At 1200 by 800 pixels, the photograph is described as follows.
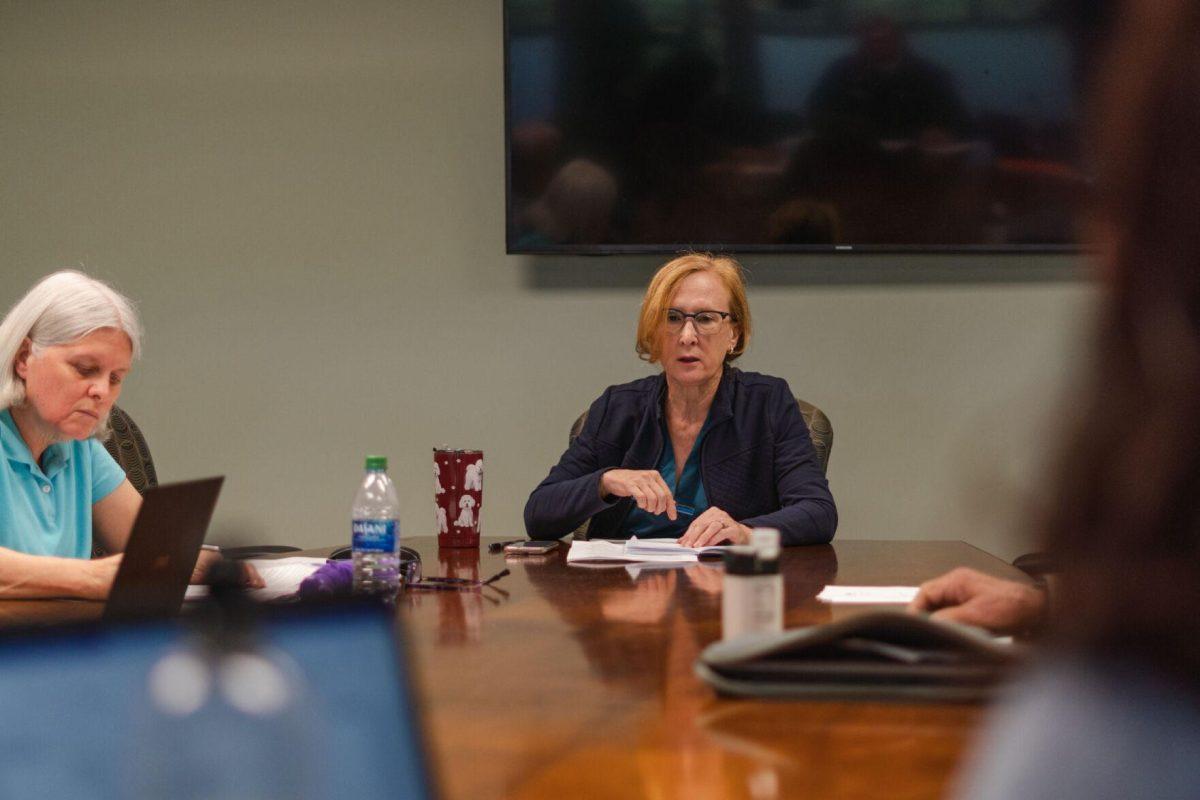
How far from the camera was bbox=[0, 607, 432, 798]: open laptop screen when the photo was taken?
2.24 feet

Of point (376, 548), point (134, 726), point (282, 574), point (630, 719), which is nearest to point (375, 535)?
point (376, 548)

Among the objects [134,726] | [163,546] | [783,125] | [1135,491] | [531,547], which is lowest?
[531,547]

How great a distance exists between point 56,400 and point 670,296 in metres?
1.56

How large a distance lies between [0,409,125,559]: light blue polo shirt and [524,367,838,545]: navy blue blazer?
974 millimetres

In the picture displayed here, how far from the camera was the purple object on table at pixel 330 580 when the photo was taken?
1.96 metres

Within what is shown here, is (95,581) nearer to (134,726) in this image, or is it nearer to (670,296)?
(134,726)

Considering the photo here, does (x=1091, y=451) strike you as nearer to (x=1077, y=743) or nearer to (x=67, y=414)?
(x=1077, y=743)

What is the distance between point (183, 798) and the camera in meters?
0.66

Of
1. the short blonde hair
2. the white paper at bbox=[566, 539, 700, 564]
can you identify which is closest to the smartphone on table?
the white paper at bbox=[566, 539, 700, 564]

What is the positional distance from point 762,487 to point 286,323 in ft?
6.38

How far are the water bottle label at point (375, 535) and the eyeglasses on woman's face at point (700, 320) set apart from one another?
1255 millimetres

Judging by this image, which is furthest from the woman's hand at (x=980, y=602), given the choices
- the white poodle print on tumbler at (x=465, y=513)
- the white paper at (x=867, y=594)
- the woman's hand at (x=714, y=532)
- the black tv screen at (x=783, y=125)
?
the black tv screen at (x=783, y=125)

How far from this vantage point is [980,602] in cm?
158

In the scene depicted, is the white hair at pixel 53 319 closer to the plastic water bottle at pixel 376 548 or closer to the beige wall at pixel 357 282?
the plastic water bottle at pixel 376 548
